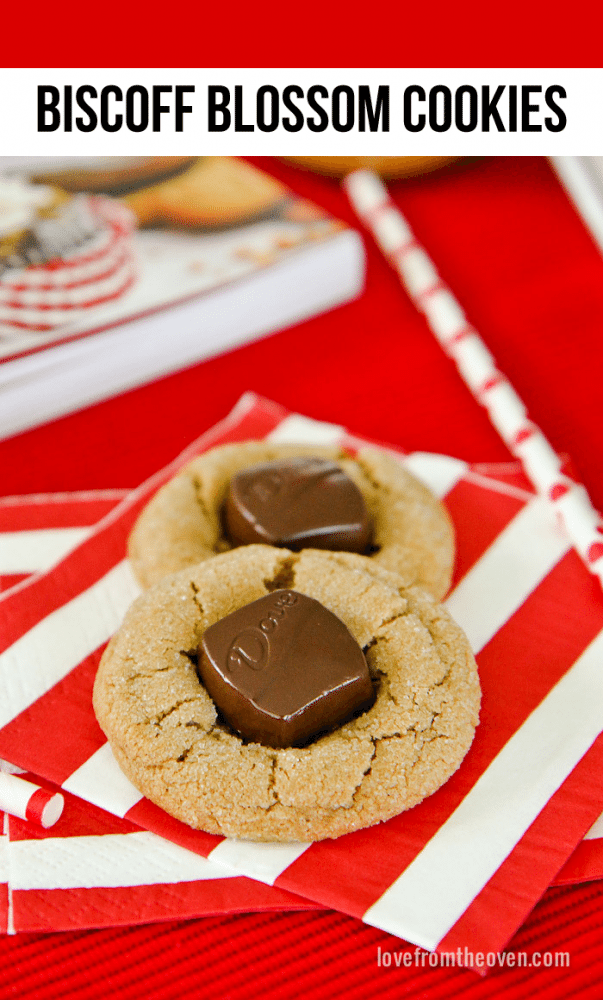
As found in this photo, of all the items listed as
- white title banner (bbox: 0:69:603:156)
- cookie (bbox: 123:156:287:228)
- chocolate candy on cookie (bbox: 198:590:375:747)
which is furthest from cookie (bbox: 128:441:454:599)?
Result: white title banner (bbox: 0:69:603:156)

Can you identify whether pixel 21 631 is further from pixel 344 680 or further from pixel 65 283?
pixel 65 283

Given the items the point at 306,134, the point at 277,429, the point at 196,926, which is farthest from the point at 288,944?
the point at 306,134

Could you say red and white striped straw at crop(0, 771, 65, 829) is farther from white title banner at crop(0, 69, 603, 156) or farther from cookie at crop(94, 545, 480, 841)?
white title banner at crop(0, 69, 603, 156)

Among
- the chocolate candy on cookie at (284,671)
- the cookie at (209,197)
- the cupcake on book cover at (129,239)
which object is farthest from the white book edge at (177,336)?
the chocolate candy on cookie at (284,671)

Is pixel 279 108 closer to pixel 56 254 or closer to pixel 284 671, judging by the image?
pixel 56 254

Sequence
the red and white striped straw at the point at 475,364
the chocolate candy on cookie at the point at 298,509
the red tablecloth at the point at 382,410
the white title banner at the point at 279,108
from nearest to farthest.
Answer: the red tablecloth at the point at 382,410 → the chocolate candy on cookie at the point at 298,509 → the red and white striped straw at the point at 475,364 → the white title banner at the point at 279,108

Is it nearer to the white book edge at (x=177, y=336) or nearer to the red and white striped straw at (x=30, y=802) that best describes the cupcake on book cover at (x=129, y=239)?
the white book edge at (x=177, y=336)
